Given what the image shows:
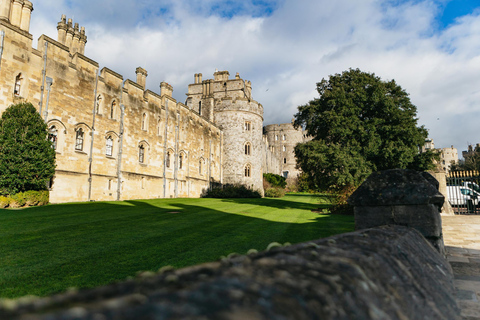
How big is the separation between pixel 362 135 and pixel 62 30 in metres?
22.2

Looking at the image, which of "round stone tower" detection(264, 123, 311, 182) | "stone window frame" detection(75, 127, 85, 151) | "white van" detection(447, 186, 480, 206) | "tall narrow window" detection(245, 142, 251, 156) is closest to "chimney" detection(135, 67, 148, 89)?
"stone window frame" detection(75, 127, 85, 151)

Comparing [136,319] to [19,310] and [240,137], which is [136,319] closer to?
[19,310]

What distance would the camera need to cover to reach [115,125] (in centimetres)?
2039

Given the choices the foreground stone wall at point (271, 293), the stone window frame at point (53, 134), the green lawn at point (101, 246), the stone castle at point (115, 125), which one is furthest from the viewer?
the stone window frame at point (53, 134)

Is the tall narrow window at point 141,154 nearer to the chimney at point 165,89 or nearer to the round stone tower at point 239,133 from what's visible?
the chimney at point 165,89

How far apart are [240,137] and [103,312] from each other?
3429 cm

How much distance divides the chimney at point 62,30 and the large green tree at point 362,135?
1860 cm

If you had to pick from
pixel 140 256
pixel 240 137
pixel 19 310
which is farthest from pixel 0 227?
pixel 240 137

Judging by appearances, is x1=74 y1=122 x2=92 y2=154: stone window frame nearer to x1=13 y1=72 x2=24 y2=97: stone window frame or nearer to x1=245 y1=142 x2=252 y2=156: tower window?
x1=13 y1=72 x2=24 y2=97: stone window frame

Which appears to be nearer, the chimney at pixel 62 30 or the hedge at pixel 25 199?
the hedge at pixel 25 199

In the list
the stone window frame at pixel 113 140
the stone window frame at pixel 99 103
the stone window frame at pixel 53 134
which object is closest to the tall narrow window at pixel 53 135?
the stone window frame at pixel 53 134

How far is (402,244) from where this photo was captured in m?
2.15

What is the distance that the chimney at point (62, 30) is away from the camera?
19.5m

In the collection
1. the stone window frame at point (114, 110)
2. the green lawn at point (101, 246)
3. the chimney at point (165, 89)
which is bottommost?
the green lawn at point (101, 246)
